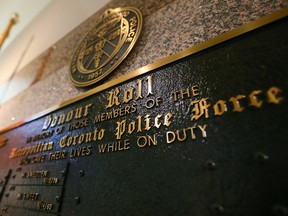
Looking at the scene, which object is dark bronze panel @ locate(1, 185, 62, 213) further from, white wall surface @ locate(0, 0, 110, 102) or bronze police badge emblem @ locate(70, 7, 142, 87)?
white wall surface @ locate(0, 0, 110, 102)

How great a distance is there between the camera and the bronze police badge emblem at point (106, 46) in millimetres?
1067

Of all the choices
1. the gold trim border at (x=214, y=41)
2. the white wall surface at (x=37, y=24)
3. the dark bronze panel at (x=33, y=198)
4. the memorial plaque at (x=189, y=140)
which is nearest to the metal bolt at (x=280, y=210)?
the memorial plaque at (x=189, y=140)

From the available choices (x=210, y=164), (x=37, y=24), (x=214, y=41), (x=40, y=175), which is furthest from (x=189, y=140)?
(x=37, y=24)

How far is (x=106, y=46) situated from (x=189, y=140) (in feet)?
2.89

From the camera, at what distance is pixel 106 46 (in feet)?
3.88

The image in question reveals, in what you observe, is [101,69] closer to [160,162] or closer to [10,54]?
[160,162]

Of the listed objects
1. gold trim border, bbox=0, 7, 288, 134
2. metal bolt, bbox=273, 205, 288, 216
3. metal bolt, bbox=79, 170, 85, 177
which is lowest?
metal bolt, bbox=273, 205, 288, 216

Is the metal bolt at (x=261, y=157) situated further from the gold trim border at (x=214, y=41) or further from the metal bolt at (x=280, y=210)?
the gold trim border at (x=214, y=41)

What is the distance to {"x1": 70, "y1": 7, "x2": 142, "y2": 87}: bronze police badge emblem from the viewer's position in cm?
107

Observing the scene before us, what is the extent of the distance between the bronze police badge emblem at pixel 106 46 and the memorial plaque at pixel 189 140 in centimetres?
21

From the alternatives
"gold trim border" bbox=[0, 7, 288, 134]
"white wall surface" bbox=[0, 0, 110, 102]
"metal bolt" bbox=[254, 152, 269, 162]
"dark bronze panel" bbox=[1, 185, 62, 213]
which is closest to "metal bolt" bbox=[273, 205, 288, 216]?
"metal bolt" bbox=[254, 152, 269, 162]

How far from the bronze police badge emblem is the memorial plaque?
21 cm

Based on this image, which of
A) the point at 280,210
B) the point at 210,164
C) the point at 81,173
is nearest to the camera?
the point at 280,210

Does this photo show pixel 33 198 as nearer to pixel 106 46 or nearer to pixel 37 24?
pixel 106 46
